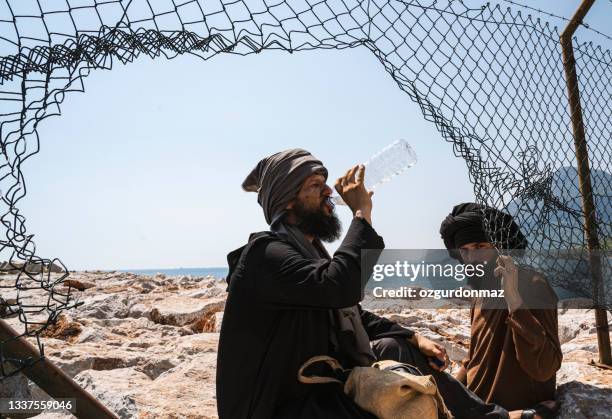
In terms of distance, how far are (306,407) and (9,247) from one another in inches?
48.8

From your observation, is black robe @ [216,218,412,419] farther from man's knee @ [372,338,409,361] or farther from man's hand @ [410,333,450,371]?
man's hand @ [410,333,450,371]

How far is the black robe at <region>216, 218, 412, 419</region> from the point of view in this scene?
2330 mm

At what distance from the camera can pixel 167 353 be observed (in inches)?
199

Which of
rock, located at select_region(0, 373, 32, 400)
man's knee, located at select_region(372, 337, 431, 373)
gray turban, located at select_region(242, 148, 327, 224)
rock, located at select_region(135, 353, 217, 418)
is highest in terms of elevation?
gray turban, located at select_region(242, 148, 327, 224)

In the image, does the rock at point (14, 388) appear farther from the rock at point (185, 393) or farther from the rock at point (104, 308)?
the rock at point (104, 308)

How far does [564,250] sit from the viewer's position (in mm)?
3303

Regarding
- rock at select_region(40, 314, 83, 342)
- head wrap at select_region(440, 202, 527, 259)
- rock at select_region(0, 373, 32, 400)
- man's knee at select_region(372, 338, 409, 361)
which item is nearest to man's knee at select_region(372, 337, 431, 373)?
man's knee at select_region(372, 338, 409, 361)

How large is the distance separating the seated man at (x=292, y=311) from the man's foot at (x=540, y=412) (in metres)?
0.99

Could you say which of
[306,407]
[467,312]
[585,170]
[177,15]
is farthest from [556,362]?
[467,312]

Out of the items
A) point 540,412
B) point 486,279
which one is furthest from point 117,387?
point 540,412

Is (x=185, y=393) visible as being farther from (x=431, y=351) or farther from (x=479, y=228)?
(x=479, y=228)

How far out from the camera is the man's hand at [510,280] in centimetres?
310

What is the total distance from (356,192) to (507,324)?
1322 millimetres

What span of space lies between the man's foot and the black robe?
118 cm
